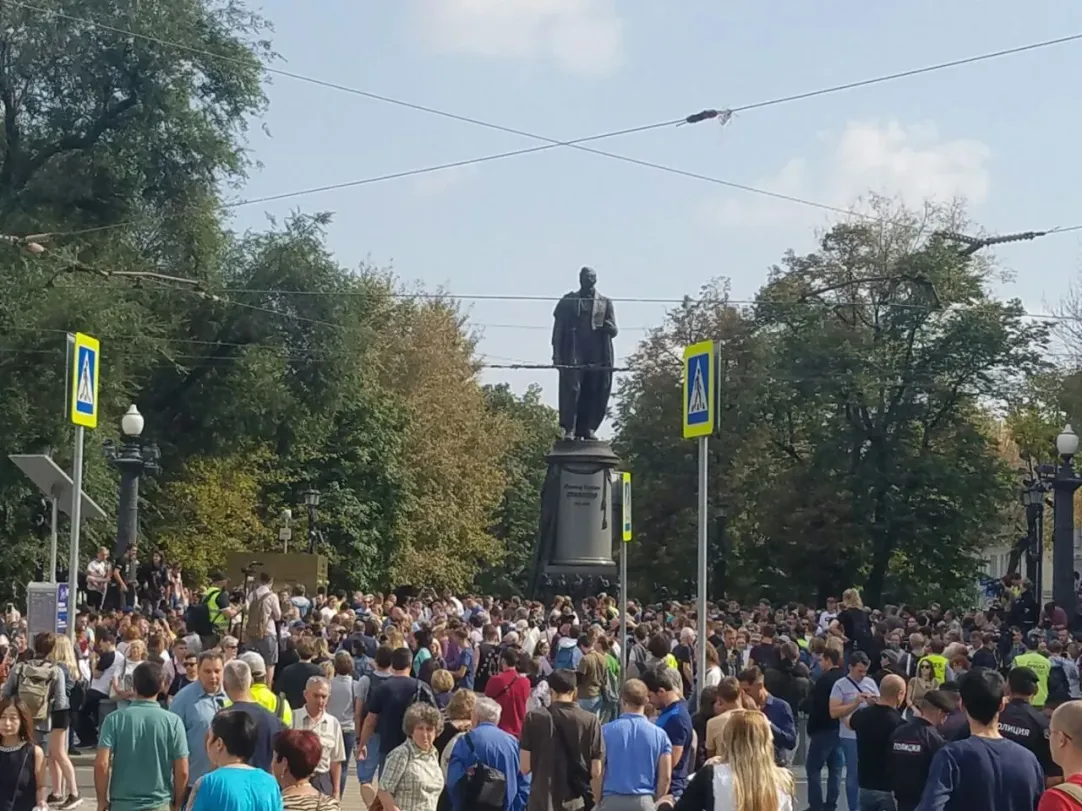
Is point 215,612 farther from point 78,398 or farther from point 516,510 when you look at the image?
point 516,510

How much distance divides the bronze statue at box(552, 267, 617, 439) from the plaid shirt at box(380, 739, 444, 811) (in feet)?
72.6

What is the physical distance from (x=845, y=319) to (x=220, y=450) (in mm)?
18525

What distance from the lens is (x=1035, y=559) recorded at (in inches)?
1428

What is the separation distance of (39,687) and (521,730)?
3993 mm

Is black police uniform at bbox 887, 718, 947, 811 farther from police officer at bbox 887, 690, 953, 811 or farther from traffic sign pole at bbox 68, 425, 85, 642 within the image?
traffic sign pole at bbox 68, 425, 85, 642

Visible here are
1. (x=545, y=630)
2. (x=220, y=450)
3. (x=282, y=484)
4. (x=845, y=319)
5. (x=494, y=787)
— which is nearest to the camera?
(x=494, y=787)

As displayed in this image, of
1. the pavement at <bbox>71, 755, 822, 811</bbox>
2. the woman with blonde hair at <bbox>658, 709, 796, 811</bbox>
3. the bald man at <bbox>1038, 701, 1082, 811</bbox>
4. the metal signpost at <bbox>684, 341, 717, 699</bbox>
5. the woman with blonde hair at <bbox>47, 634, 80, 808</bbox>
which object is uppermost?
the metal signpost at <bbox>684, 341, 717, 699</bbox>

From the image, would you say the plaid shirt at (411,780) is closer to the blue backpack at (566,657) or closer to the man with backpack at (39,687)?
the man with backpack at (39,687)

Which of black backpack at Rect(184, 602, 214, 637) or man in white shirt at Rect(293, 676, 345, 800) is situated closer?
man in white shirt at Rect(293, 676, 345, 800)

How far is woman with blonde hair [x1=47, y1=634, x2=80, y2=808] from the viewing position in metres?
12.9

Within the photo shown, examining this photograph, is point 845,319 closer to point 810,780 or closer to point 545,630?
point 545,630

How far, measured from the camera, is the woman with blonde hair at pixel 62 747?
12.9 m

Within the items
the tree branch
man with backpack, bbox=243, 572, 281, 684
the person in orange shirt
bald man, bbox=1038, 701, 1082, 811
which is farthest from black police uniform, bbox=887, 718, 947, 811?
the tree branch


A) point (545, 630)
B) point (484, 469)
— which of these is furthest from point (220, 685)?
point (484, 469)
